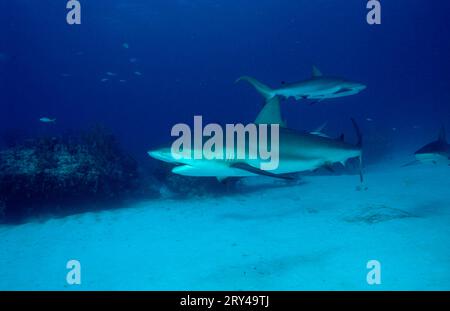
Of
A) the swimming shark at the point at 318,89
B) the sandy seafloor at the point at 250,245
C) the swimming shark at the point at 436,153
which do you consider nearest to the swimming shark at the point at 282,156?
the sandy seafloor at the point at 250,245

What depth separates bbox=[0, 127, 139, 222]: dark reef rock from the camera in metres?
9.98

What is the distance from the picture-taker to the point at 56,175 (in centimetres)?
1019

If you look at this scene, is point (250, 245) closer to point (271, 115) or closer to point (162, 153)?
point (271, 115)

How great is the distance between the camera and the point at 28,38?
71812mm

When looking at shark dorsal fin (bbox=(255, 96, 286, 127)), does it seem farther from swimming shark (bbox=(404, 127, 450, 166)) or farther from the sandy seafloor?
swimming shark (bbox=(404, 127, 450, 166))


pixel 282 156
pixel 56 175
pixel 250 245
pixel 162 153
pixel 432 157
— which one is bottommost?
pixel 250 245

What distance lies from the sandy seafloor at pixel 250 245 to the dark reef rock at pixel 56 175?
106 centimetres

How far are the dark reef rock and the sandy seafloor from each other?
41.6 inches

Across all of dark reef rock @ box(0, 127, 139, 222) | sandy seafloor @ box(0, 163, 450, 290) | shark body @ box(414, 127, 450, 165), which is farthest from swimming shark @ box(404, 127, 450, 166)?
dark reef rock @ box(0, 127, 139, 222)

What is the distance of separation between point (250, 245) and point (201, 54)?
131 metres

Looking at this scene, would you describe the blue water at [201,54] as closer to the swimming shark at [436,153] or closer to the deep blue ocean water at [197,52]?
the deep blue ocean water at [197,52]

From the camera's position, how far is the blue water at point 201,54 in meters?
49.7

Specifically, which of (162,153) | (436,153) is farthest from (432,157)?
(162,153)

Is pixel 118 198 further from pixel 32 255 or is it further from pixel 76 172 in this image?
pixel 32 255
